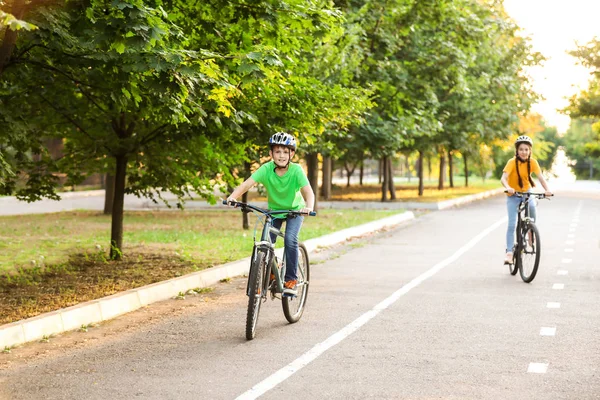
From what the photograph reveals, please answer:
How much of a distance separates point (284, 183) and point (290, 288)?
3.27 feet

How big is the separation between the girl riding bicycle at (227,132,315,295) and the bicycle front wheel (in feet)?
14.3

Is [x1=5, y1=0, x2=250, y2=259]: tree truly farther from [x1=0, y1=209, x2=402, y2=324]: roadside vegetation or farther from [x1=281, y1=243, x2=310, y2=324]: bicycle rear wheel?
[x1=281, y1=243, x2=310, y2=324]: bicycle rear wheel

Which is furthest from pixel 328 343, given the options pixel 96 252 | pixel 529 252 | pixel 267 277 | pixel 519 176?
pixel 96 252

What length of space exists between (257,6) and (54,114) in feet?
13.3

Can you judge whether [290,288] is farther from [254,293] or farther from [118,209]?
[118,209]

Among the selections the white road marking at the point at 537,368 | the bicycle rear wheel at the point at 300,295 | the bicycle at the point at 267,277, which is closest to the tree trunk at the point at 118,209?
the bicycle at the point at 267,277

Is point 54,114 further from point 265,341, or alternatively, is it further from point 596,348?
point 596,348

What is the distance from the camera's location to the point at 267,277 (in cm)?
840

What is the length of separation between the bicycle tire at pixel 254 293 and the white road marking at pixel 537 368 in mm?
2391

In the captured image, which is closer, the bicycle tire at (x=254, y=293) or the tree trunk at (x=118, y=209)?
the bicycle tire at (x=254, y=293)

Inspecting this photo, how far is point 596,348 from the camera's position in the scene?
304 inches

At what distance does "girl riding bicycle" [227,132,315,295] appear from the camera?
336 inches

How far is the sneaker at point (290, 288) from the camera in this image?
8695 mm

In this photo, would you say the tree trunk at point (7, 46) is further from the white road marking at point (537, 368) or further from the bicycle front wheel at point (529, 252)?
the bicycle front wheel at point (529, 252)
